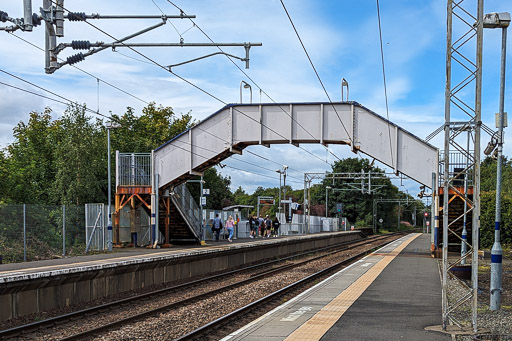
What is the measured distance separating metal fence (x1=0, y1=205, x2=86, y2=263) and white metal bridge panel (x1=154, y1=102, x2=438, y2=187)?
6669 millimetres

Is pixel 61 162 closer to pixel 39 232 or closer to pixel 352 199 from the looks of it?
pixel 39 232

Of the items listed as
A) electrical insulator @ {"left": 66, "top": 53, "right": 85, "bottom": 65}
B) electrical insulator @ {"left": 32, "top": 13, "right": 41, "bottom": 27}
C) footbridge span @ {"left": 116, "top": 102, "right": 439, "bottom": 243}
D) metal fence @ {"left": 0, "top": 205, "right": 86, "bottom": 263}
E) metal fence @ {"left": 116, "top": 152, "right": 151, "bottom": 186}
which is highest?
electrical insulator @ {"left": 32, "top": 13, "right": 41, "bottom": 27}

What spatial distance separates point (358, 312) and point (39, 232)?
1603 centimetres

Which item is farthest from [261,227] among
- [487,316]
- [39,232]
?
[487,316]

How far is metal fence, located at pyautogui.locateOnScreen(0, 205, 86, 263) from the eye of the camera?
22312 mm

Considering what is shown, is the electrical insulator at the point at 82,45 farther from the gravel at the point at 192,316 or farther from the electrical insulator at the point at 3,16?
the gravel at the point at 192,316

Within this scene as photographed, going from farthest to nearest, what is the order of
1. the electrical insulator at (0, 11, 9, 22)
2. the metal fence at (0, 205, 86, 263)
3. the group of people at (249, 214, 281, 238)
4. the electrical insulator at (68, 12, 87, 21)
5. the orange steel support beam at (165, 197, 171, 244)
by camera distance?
the group of people at (249, 214, 281, 238) < the orange steel support beam at (165, 197, 171, 244) < the metal fence at (0, 205, 86, 263) < the electrical insulator at (68, 12, 87, 21) < the electrical insulator at (0, 11, 9, 22)

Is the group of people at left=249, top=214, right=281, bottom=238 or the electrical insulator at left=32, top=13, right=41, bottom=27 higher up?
the electrical insulator at left=32, top=13, right=41, bottom=27

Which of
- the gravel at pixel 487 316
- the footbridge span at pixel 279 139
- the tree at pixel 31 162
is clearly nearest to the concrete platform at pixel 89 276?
the footbridge span at pixel 279 139

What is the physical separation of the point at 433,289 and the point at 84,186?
26.9 m

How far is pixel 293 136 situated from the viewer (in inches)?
1238

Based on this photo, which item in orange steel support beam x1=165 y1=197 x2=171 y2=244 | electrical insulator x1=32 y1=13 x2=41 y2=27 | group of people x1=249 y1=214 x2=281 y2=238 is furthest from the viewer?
group of people x1=249 y1=214 x2=281 y2=238

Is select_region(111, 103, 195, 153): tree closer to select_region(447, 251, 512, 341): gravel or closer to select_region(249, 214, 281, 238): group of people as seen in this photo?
select_region(249, 214, 281, 238): group of people

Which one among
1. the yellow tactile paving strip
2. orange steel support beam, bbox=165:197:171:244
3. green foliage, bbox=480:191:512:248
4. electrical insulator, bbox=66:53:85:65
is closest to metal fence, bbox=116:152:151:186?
orange steel support beam, bbox=165:197:171:244
